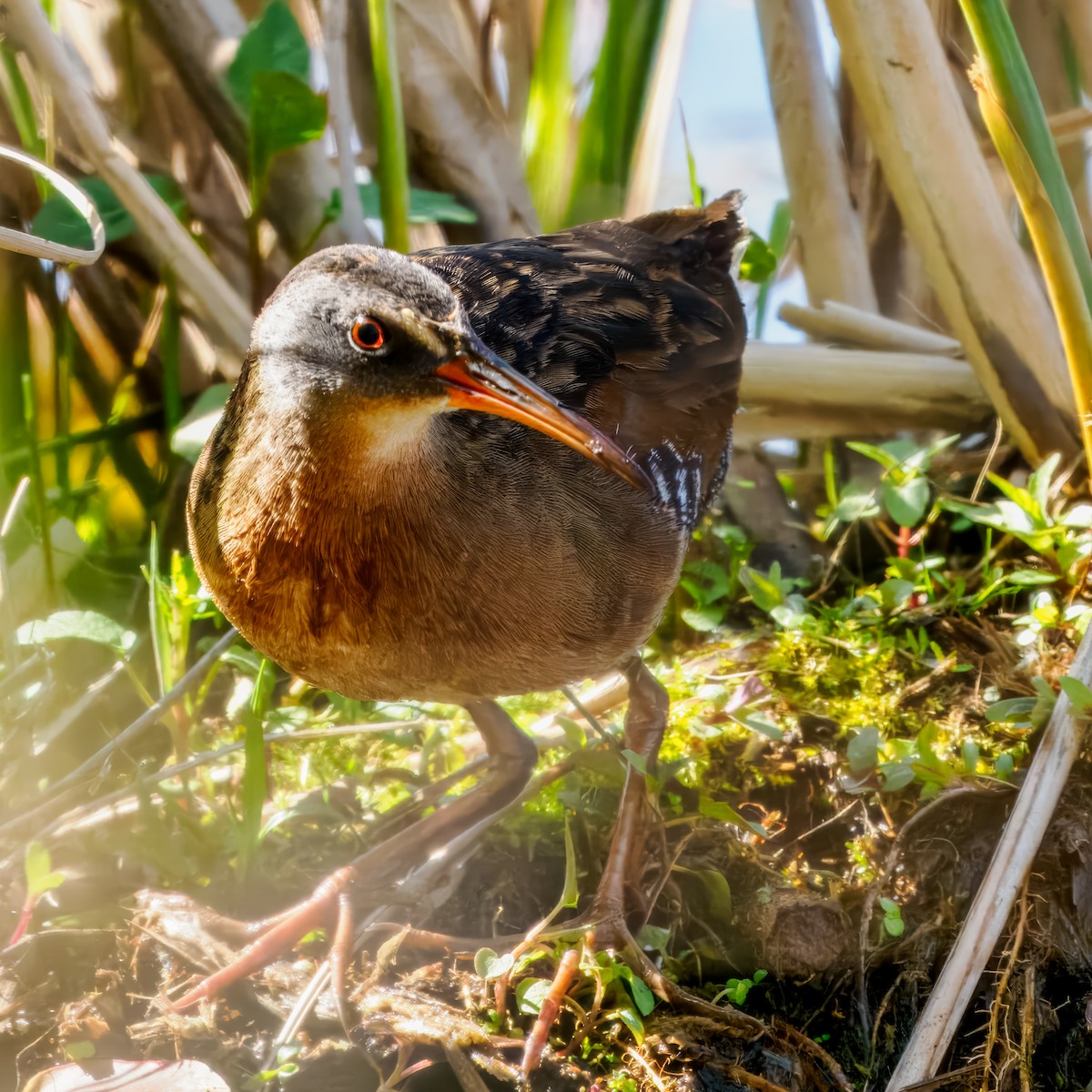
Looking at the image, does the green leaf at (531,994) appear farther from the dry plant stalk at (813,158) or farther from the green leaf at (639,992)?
the dry plant stalk at (813,158)

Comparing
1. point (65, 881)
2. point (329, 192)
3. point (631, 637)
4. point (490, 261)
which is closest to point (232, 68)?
point (329, 192)

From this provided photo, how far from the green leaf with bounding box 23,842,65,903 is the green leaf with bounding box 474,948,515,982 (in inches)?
28.6

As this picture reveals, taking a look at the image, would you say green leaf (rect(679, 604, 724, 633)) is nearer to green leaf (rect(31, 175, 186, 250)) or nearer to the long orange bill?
the long orange bill

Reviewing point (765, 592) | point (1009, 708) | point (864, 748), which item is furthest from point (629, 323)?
point (1009, 708)

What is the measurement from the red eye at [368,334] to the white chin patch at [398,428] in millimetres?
94

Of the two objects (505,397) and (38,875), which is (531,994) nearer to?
(38,875)

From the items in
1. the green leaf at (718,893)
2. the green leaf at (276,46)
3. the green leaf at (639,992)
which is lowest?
the green leaf at (718,893)

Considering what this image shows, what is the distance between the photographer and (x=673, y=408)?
93.4 inches

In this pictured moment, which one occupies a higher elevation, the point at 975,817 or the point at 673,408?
the point at 673,408

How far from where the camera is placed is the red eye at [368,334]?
5.37 ft

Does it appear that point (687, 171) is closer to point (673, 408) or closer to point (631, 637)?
point (673, 408)

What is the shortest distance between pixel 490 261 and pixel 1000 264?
130cm

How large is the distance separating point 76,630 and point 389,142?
1.34 m

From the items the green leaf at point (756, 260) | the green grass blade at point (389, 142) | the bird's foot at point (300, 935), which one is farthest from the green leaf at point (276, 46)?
the bird's foot at point (300, 935)
